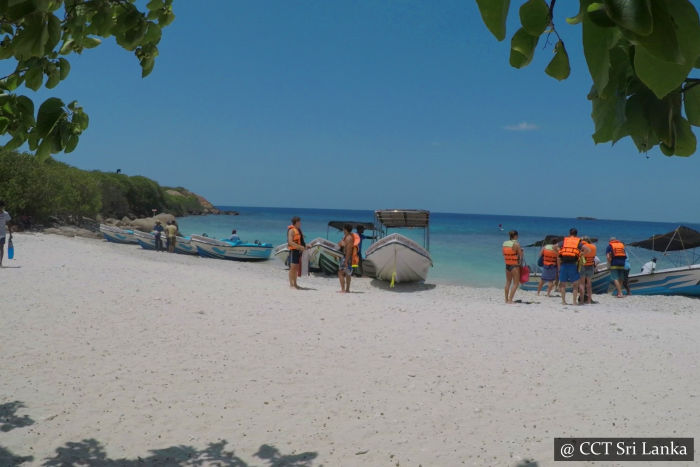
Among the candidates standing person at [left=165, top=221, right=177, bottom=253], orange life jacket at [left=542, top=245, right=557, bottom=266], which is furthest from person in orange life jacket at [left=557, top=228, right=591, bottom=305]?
standing person at [left=165, top=221, right=177, bottom=253]

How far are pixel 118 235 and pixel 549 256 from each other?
2262cm

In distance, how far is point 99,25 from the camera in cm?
217

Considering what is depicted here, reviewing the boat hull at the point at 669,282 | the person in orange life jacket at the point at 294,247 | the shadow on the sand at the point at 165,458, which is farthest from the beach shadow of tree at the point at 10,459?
the boat hull at the point at 669,282

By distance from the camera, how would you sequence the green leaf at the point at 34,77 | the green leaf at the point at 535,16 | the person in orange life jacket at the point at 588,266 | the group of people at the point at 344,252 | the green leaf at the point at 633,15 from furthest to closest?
the person in orange life jacket at the point at 588,266
the group of people at the point at 344,252
the green leaf at the point at 34,77
the green leaf at the point at 535,16
the green leaf at the point at 633,15

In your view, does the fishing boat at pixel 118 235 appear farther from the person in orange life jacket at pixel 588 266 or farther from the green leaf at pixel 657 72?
the green leaf at pixel 657 72

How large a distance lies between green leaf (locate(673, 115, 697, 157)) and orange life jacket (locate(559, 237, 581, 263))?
11022mm

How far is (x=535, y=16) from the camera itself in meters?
0.83

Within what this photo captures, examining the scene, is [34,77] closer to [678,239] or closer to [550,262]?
[550,262]

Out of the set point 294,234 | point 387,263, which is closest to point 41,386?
point 294,234

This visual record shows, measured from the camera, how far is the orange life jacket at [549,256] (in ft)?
43.6

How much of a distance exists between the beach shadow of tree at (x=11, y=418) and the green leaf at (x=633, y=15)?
504cm

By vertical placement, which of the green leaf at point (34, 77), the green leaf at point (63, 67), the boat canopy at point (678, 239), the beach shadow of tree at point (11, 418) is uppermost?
the green leaf at point (63, 67)

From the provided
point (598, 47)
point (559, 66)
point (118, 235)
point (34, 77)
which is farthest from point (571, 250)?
point (118, 235)

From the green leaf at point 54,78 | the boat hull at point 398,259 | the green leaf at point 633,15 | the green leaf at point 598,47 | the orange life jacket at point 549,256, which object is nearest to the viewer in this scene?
the green leaf at point 633,15
